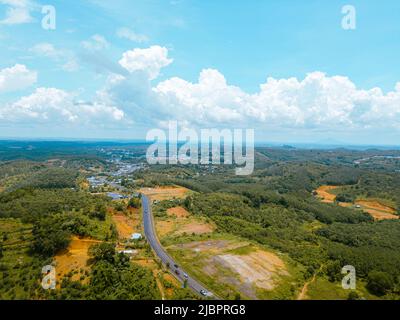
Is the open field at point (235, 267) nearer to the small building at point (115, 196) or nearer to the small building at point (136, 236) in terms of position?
the small building at point (136, 236)

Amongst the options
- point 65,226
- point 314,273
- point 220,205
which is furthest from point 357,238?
point 65,226

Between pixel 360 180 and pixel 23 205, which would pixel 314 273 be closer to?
pixel 23 205

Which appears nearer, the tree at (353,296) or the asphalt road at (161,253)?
the asphalt road at (161,253)

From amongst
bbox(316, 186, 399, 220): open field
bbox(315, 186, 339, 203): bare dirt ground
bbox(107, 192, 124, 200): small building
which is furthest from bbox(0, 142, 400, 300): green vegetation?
bbox(315, 186, 339, 203): bare dirt ground

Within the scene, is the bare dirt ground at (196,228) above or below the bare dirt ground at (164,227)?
below

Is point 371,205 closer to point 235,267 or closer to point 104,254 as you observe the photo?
point 235,267

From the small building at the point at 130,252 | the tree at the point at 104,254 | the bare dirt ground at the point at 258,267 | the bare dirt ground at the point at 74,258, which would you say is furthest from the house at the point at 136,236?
the bare dirt ground at the point at 258,267

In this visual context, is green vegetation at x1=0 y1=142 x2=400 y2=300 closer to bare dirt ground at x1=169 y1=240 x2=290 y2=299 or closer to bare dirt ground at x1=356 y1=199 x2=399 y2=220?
bare dirt ground at x1=169 y1=240 x2=290 y2=299
